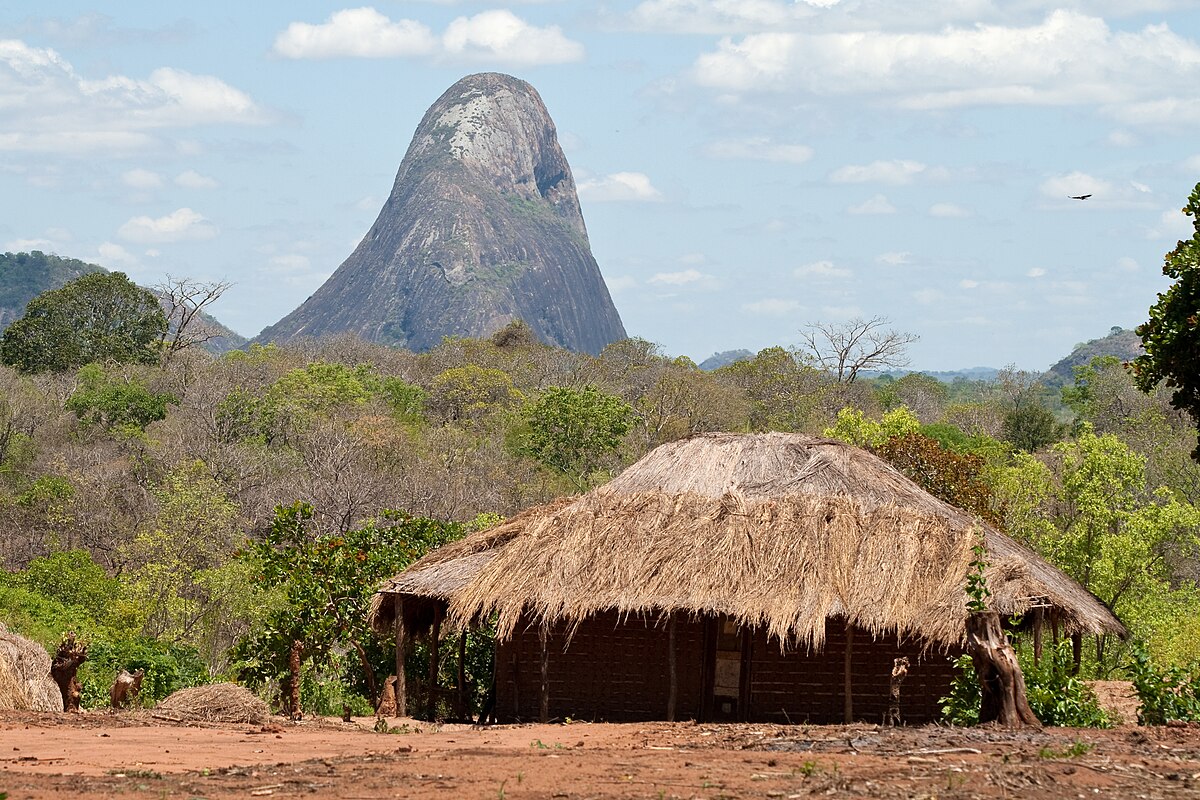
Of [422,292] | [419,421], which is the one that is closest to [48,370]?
[419,421]

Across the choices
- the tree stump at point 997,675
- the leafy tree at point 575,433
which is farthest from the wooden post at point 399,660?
the leafy tree at point 575,433

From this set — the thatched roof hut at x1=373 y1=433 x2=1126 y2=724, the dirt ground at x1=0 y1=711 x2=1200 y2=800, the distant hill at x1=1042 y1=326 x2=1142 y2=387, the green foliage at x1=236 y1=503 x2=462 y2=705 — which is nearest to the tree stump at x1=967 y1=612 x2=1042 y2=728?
the dirt ground at x1=0 y1=711 x2=1200 y2=800

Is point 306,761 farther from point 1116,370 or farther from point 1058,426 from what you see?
point 1116,370

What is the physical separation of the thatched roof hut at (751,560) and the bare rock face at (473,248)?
92350 millimetres

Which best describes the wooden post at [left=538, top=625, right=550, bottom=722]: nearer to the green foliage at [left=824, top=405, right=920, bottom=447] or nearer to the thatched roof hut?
the thatched roof hut

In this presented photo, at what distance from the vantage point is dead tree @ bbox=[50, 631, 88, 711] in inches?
579

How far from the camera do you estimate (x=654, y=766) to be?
29.9 ft

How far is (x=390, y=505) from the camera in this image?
32906mm

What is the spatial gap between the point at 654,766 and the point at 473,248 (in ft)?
363

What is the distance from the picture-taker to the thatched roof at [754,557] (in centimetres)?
1500

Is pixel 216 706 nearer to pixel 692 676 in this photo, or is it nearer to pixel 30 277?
pixel 692 676

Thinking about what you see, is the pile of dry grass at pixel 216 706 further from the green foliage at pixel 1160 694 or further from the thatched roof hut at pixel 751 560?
the green foliage at pixel 1160 694

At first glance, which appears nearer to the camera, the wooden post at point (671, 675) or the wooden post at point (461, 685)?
the wooden post at point (671, 675)

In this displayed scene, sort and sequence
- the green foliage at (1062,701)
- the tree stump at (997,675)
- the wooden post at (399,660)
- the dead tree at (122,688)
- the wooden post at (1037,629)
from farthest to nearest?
1. the wooden post at (399,660)
2. the wooden post at (1037,629)
3. the dead tree at (122,688)
4. the green foliage at (1062,701)
5. the tree stump at (997,675)
